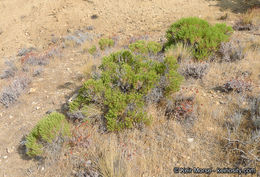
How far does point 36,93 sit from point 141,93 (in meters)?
3.03

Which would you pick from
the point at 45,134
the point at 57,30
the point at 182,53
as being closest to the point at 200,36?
the point at 182,53

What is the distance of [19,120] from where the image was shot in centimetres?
379

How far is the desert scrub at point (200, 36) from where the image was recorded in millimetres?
4438

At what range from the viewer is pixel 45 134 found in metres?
2.75

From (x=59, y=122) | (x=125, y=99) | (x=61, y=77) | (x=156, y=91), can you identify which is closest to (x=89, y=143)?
(x=59, y=122)

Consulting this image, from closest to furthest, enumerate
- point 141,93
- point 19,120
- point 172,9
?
point 141,93, point 19,120, point 172,9

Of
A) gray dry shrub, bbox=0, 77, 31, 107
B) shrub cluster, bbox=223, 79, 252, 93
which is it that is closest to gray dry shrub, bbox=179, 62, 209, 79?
shrub cluster, bbox=223, 79, 252, 93

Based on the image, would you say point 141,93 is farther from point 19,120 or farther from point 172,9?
point 172,9

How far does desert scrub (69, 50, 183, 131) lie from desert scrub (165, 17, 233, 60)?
5.55ft

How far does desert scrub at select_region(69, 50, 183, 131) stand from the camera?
9.17ft

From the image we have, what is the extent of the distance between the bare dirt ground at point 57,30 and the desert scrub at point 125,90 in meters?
0.59

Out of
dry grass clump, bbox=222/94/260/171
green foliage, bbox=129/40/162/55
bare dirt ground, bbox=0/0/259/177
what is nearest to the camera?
dry grass clump, bbox=222/94/260/171

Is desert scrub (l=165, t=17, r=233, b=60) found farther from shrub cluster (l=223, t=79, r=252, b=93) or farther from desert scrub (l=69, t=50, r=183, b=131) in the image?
desert scrub (l=69, t=50, r=183, b=131)

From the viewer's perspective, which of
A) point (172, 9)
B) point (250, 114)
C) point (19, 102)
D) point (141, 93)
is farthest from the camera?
point (172, 9)
